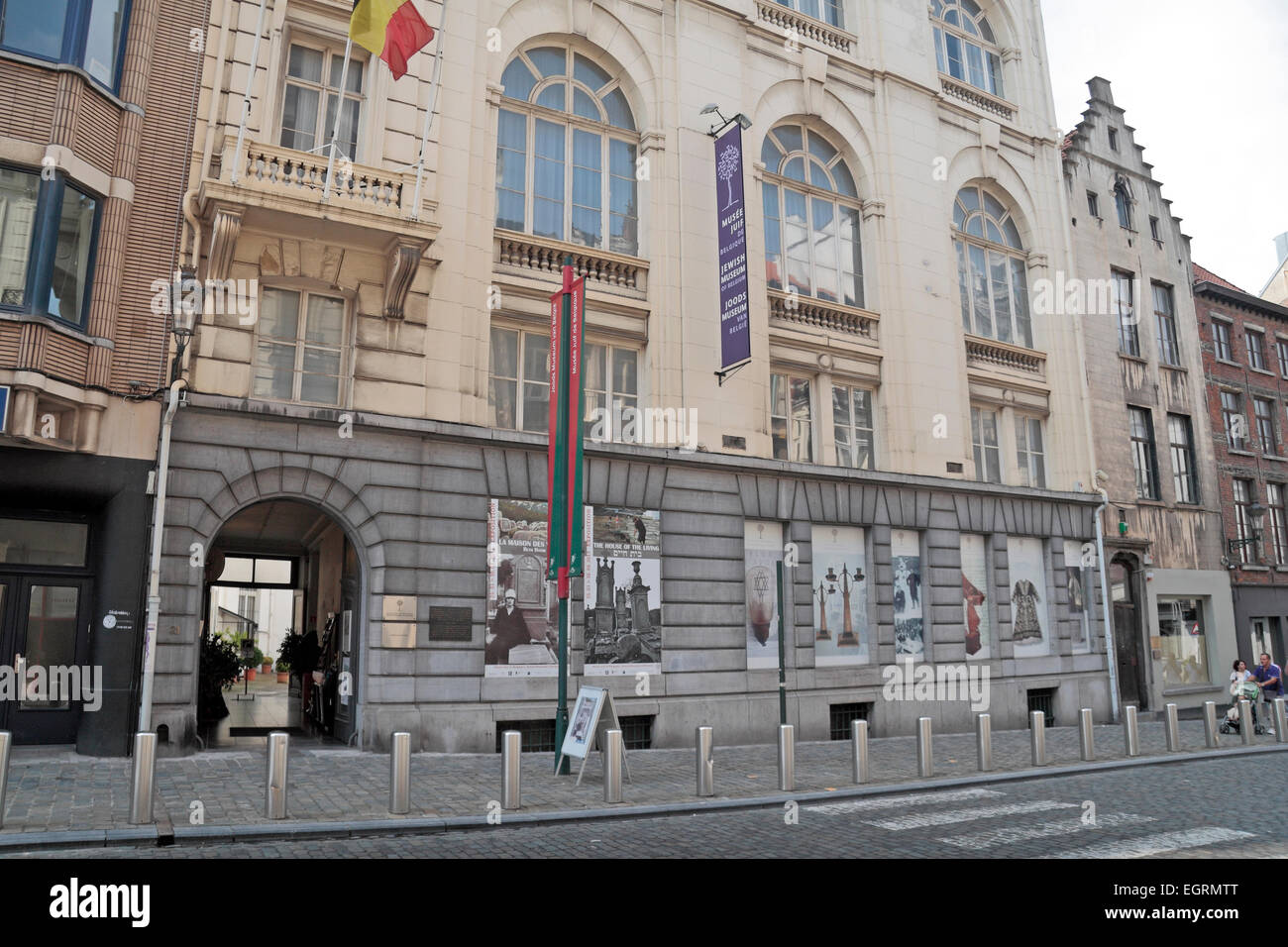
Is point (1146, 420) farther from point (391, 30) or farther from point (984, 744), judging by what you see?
point (391, 30)

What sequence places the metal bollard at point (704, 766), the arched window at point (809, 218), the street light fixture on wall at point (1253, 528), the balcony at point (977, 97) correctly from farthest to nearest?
the street light fixture on wall at point (1253, 528), the balcony at point (977, 97), the arched window at point (809, 218), the metal bollard at point (704, 766)

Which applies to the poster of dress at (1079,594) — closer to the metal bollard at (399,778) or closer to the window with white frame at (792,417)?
the window with white frame at (792,417)

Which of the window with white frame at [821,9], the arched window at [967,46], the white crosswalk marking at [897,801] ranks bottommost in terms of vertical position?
the white crosswalk marking at [897,801]

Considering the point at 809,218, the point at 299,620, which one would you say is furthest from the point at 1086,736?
the point at 299,620

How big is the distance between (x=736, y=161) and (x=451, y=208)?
5621 millimetres

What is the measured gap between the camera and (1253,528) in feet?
93.8

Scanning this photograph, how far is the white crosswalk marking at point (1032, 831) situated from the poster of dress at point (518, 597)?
7.99 meters

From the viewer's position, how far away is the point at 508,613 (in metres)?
15.1

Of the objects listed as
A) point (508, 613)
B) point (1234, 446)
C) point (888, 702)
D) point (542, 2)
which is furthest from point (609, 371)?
point (1234, 446)

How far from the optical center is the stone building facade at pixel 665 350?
14078mm

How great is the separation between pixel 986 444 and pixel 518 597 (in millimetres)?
13741

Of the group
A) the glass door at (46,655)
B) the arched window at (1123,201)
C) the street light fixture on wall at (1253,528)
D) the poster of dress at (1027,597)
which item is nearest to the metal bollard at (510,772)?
the glass door at (46,655)

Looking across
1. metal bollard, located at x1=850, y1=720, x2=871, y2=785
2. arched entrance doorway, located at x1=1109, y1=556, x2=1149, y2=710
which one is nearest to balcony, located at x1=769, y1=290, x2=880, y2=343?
metal bollard, located at x1=850, y1=720, x2=871, y2=785
